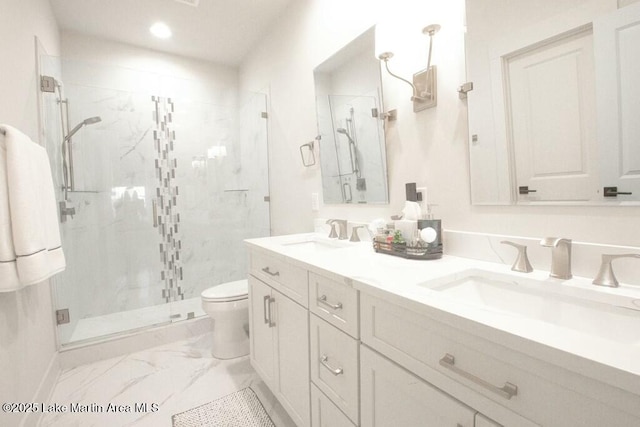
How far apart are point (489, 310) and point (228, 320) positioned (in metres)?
1.75

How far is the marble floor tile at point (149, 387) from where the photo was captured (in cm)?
146

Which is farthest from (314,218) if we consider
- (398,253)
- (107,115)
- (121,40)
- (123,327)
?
(121,40)

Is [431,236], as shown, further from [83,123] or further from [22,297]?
[83,123]

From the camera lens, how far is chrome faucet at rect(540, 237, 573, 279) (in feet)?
2.72

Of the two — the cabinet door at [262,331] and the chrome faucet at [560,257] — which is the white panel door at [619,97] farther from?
the cabinet door at [262,331]

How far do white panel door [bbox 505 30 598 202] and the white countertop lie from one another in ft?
A: 0.95

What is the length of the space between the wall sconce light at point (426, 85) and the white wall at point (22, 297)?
181cm

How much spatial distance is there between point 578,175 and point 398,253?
624 millimetres

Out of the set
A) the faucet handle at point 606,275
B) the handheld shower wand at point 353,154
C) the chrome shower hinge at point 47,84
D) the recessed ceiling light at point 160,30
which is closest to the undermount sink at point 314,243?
the handheld shower wand at point 353,154

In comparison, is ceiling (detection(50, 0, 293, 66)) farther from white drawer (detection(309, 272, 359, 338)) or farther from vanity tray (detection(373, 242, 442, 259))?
white drawer (detection(309, 272, 359, 338))

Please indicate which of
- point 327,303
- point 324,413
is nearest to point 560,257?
point 327,303

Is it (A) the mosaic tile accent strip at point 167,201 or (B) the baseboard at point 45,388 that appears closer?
(B) the baseboard at point 45,388

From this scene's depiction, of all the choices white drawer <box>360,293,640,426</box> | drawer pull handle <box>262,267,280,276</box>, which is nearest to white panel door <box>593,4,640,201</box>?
white drawer <box>360,293,640,426</box>

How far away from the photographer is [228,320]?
6.46ft
